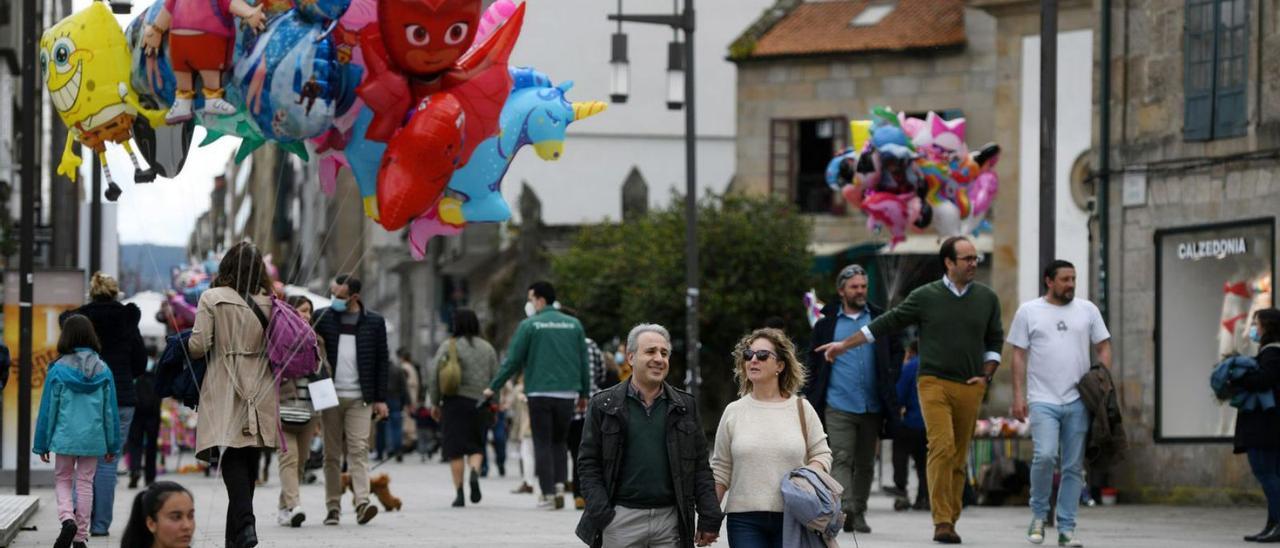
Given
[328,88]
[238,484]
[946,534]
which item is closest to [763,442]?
[238,484]

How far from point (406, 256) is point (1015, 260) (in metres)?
36.9

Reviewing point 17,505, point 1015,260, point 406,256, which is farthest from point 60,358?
point 406,256

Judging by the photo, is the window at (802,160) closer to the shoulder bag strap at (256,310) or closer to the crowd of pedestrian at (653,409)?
the crowd of pedestrian at (653,409)

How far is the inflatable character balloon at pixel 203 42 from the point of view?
41.1 ft

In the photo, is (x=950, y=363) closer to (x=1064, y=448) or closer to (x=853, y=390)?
(x=1064, y=448)

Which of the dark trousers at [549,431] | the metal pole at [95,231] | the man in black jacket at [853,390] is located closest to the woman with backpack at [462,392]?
the dark trousers at [549,431]

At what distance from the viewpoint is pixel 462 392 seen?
62.1 ft

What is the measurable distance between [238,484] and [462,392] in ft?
23.0

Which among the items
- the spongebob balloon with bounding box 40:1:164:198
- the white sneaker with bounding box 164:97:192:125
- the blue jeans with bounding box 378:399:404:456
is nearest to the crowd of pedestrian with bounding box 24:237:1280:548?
the white sneaker with bounding box 164:97:192:125

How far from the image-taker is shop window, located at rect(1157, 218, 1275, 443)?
65.1 ft

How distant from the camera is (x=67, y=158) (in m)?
14.4

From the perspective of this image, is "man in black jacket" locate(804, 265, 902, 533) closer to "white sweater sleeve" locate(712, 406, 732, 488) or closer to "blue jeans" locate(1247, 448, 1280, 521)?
"blue jeans" locate(1247, 448, 1280, 521)

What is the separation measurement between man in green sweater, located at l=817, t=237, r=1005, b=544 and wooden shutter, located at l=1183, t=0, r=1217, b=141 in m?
6.79

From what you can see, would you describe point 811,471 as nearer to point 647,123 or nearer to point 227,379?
point 227,379
